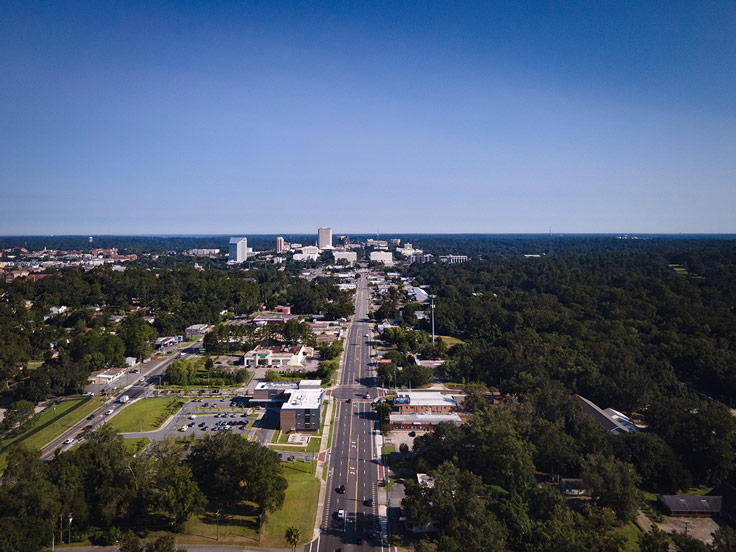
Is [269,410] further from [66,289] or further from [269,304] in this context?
[66,289]

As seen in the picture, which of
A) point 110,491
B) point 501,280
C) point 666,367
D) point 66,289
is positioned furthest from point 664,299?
point 66,289

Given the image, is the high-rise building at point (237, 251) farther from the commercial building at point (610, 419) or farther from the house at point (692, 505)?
the house at point (692, 505)

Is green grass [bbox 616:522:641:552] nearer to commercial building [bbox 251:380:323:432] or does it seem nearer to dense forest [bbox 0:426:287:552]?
dense forest [bbox 0:426:287:552]

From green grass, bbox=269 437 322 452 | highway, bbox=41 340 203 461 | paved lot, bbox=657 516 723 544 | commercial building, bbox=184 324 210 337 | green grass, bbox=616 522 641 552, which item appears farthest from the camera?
commercial building, bbox=184 324 210 337

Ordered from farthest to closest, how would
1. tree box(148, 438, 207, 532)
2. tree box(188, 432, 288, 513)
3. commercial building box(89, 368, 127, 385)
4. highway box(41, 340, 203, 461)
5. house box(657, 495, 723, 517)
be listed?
1. commercial building box(89, 368, 127, 385)
2. highway box(41, 340, 203, 461)
3. house box(657, 495, 723, 517)
4. tree box(188, 432, 288, 513)
5. tree box(148, 438, 207, 532)

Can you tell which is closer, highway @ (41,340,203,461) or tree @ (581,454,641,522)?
tree @ (581,454,641,522)

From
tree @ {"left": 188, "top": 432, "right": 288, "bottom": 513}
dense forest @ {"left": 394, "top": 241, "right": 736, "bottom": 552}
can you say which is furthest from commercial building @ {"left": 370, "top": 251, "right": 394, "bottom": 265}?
tree @ {"left": 188, "top": 432, "right": 288, "bottom": 513}

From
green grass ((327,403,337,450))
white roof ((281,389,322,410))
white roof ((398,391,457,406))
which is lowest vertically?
green grass ((327,403,337,450))
